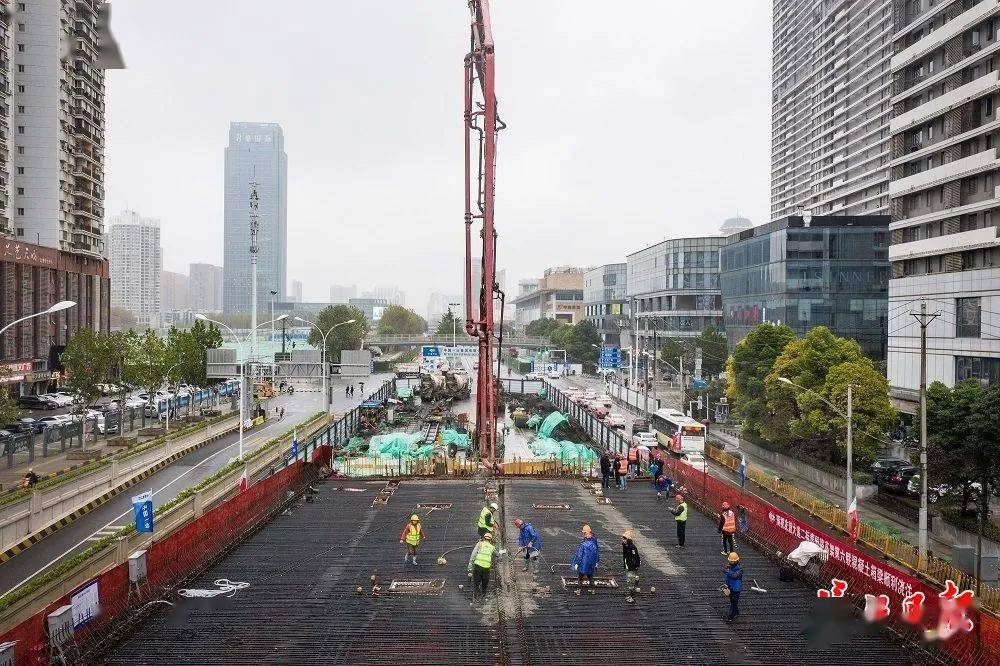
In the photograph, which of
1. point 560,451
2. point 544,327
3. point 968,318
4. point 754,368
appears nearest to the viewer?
point 560,451

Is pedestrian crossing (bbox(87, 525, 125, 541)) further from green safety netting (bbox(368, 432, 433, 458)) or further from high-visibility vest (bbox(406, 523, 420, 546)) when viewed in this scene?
high-visibility vest (bbox(406, 523, 420, 546))

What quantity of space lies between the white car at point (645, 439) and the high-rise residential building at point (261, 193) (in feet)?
238

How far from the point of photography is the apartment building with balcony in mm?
35906

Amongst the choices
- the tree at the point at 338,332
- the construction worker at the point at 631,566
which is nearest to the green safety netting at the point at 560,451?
the construction worker at the point at 631,566

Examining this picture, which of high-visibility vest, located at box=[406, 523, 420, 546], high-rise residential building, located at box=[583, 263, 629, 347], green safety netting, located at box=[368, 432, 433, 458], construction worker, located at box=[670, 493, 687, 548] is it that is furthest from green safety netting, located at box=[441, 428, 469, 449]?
high-rise residential building, located at box=[583, 263, 629, 347]

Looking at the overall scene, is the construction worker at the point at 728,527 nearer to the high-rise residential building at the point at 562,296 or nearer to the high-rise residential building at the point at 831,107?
the high-rise residential building at the point at 831,107

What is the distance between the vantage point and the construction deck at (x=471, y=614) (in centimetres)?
1157

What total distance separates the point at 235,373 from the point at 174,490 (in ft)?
59.5

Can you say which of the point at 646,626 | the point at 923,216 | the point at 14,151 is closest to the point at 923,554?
the point at 646,626

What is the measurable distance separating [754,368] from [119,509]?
35.3m

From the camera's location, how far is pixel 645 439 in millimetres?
43938

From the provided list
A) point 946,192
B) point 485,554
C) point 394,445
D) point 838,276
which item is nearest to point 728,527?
point 485,554

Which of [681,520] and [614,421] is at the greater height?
[681,520]

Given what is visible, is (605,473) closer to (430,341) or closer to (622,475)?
(622,475)
